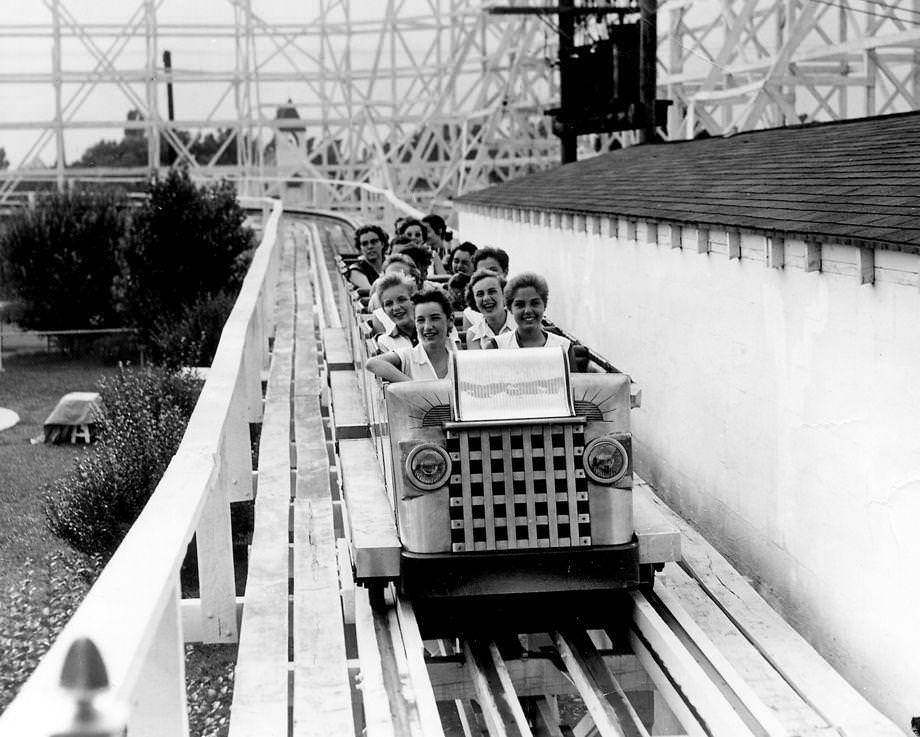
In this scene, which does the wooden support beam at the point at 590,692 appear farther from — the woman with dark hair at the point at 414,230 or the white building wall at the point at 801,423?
the woman with dark hair at the point at 414,230

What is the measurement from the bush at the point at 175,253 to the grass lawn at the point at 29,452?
7.25 ft

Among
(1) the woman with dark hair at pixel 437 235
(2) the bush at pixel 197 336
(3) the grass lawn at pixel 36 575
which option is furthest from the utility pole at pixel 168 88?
(1) the woman with dark hair at pixel 437 235

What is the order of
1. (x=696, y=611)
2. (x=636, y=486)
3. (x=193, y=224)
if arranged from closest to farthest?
(x=696, y=611), (x=636, y=486), (x=193, y=224)

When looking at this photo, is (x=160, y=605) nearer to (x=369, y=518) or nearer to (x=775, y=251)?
(x=369, y=518)

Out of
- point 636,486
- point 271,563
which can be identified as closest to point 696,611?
point 636,486

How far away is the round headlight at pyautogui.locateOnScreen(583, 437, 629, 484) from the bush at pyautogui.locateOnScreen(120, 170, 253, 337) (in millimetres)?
23431

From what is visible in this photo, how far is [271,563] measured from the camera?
6074 millimetres

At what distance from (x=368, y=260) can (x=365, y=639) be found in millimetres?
6813

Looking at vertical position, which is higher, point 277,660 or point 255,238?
point 255,238

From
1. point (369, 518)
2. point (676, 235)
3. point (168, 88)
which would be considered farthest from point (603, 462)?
point (168, 88)

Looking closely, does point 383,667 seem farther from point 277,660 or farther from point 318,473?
point 318,473

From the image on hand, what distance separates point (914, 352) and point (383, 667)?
8.00 feet

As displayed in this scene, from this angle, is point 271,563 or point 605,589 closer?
point 605,589

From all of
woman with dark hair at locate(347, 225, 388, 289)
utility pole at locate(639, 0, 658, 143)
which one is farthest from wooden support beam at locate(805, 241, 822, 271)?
utility pole at locate(639, 0, 658, 143)
